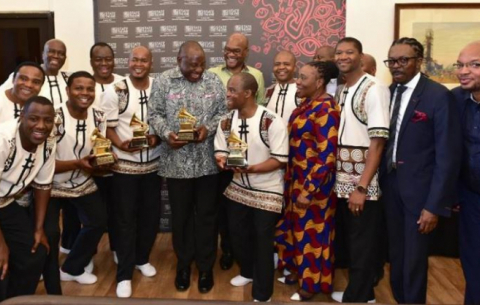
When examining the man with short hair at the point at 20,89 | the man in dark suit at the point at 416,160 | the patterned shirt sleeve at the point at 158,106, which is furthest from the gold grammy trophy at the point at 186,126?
the man in dark suit at the point at 416,160

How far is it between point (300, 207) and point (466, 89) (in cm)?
119

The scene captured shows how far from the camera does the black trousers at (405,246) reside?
277cm

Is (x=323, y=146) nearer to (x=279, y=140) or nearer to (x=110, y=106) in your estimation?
(x=279, y=140)

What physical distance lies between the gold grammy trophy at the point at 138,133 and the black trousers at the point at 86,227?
47cm

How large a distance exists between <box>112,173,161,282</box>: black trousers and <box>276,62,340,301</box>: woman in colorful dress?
99 cm

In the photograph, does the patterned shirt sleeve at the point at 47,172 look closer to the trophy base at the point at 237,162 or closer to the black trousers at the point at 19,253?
the black trousers at the point at 19,253

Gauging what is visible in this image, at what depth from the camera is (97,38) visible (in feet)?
16.2

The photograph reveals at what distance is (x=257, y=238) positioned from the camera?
10.5 feet

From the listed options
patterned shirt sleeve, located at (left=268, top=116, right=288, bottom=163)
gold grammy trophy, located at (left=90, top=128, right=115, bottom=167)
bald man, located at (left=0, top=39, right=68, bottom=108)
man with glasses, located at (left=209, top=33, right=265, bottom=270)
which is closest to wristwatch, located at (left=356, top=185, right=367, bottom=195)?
patterned shirt sleeve, located at (left=268, top=116, right=288, bottom=163)

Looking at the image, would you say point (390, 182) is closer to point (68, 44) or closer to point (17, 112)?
point (17, 112)

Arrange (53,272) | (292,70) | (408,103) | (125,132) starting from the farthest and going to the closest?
1. (292,70)
2. (125,132)
3. (53,272)
4. (408,103)

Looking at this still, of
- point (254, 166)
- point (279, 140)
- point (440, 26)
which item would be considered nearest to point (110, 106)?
point (254, 166)

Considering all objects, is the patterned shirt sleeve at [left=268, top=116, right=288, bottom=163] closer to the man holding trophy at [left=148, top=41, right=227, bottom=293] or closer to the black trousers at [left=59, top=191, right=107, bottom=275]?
the man holding trophy at [left=148, top=41, right=227, bottom=293]

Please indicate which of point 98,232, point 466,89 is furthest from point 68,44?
point 466,89
